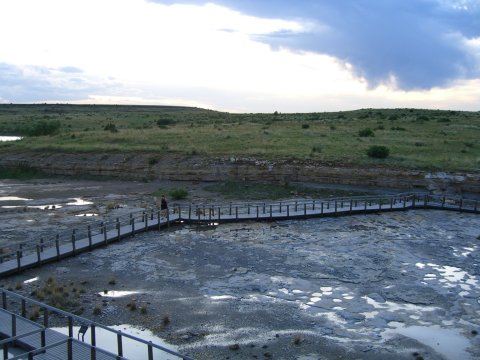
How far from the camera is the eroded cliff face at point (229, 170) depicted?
129 feet

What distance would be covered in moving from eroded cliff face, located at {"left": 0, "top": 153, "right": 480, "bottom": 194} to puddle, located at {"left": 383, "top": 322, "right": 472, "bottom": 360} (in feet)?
86.0

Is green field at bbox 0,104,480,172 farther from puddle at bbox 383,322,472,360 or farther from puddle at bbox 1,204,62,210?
puddle at bbox 383,322,472,360

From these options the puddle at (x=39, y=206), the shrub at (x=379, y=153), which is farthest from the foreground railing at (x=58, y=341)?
the shrub at (x=379, y=153)

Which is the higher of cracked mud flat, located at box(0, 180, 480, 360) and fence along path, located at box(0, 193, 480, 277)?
fence along path, located at box(0, 193, 480, 277)

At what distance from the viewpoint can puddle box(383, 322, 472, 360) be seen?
12.8m

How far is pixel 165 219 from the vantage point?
2688 centimetres

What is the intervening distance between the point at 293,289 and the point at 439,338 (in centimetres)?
479

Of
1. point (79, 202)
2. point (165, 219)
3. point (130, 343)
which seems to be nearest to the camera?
point (130, 343)

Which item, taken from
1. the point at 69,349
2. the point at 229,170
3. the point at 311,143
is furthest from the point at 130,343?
the point at 311,143

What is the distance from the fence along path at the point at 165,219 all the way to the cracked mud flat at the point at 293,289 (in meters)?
0.56

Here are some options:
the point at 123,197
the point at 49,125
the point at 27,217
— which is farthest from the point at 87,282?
the point at 49,125

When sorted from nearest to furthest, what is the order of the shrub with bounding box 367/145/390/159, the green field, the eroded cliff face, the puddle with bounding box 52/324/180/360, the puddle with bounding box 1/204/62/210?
the puddle with bounding box 52/324/180/360 < the puddle with bounding box 1/204/62/210 < the eroded cliff face < the shrub with bounding box 367/145/390/159 < the green field

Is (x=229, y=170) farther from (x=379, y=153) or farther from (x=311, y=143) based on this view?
(x=379, y=153)

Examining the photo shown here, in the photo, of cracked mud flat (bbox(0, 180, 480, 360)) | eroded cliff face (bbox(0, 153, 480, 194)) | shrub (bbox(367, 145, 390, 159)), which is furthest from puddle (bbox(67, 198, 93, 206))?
shrub (bbox(367, 145, 390, 159))
